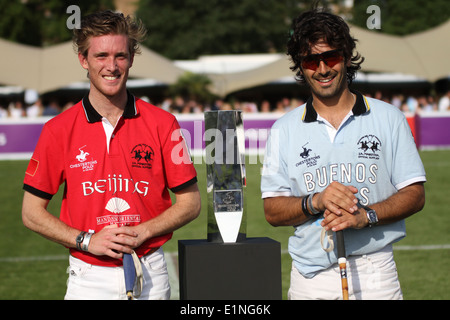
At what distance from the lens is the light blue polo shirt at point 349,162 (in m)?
3.49

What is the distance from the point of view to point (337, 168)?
3518 mm

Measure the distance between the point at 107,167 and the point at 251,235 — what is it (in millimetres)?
7426

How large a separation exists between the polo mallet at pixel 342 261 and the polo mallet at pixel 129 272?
100 centimetres

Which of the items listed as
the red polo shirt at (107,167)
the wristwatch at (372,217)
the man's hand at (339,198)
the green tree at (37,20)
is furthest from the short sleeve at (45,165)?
the green tree at (37,20)

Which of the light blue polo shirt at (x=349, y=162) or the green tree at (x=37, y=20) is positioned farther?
the green tree at (x=37, y=20)

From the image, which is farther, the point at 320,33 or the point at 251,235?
the point at 251,235

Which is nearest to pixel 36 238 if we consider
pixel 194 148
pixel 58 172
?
pixel 58 172

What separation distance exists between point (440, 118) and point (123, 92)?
20.3 m

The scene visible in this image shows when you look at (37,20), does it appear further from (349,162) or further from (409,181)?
(409,181)

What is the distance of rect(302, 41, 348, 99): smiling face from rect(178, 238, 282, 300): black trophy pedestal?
2.83 feet

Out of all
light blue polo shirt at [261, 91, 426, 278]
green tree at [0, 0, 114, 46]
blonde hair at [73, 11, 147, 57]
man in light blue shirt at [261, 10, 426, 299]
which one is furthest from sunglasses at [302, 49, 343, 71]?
green tree at [0, 0, 114, 46]

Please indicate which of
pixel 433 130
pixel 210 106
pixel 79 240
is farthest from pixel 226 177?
pixel 210 106

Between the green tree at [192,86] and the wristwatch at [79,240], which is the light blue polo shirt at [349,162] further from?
the green tree at [192,86]

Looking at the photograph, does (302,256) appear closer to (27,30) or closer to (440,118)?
(440,118)
